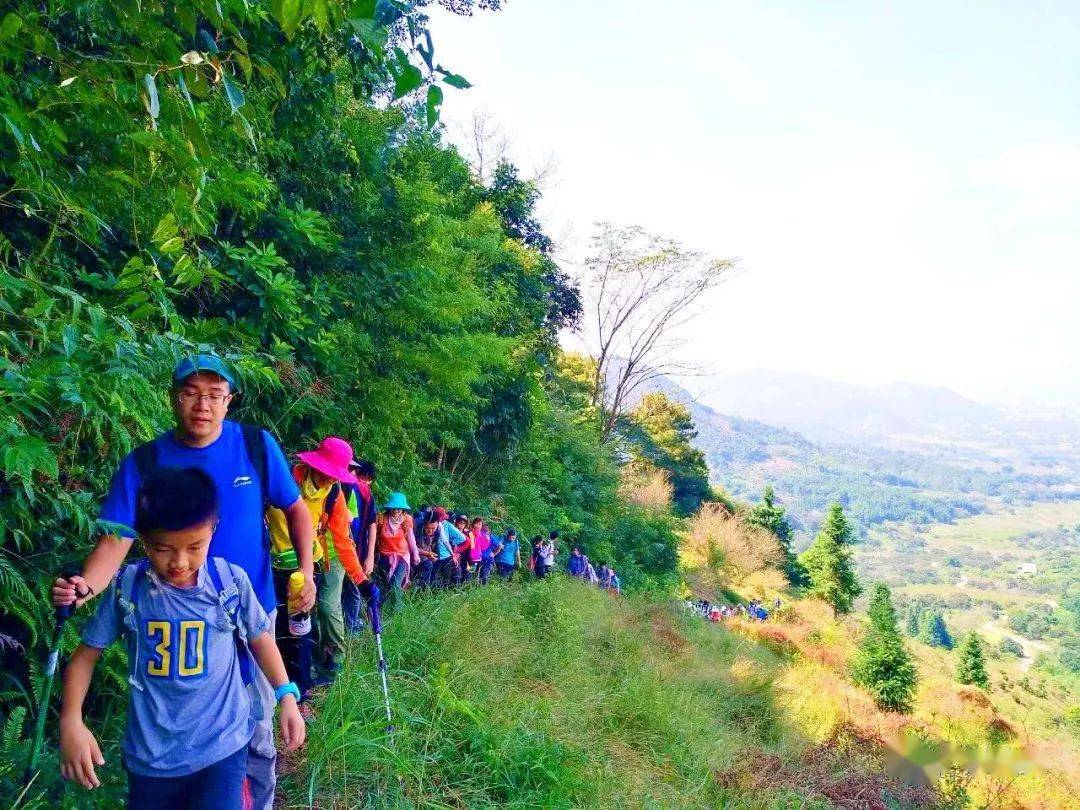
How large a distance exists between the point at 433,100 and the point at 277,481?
1653 millimetres

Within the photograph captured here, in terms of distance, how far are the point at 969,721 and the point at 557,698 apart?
14.8 m

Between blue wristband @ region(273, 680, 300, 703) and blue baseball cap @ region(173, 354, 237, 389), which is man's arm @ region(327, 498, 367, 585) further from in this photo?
blue wristband @ region(273, 680, 300, 703)

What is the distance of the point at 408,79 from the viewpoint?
1.06 m

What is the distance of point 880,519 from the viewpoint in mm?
189125

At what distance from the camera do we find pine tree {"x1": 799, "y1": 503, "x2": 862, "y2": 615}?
33.9 meters

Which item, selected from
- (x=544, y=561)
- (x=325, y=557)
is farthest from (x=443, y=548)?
(x=325, y=557)

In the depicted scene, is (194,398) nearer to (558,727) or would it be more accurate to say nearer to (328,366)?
(558,727)

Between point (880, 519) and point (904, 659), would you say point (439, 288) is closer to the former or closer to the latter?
point (904, 659)

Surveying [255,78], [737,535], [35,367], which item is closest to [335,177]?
[255,78]

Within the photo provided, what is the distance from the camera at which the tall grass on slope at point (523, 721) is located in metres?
3.14

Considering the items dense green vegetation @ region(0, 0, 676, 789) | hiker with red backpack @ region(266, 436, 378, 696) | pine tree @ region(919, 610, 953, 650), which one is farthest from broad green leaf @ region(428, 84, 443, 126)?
pine tree @ region(919, 610, 953, 650)

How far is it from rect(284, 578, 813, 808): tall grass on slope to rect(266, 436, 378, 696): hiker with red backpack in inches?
7.9

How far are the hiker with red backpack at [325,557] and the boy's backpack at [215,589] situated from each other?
4.13 ft

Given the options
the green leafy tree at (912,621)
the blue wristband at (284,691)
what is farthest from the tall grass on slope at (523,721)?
the green leafy tree at (912,621)
